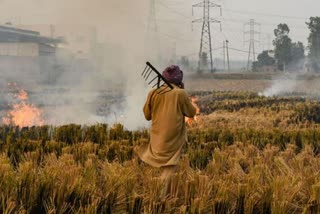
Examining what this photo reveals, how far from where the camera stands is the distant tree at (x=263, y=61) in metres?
81.0

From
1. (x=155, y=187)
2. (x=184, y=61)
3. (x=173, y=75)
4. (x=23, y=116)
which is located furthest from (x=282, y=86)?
(x=155, y=187)

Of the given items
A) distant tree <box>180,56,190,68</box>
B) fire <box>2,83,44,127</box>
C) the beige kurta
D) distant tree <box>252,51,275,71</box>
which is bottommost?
fire <box>2,83,44,127</box>

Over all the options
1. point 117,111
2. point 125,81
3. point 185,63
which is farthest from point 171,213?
point 185,63

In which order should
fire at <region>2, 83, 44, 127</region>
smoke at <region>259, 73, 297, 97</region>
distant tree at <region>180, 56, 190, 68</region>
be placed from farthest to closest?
distant tree at <region>180, 56, 190, 68</region>, smoke at <region>259, 73, 297, 97</region>, fire at <region>2, 83, 44, 127</region>

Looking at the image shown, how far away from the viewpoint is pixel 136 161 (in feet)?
23.7

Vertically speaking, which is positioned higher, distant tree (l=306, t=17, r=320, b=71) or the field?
distant tree (l=306, t=17, r=320, b=71)

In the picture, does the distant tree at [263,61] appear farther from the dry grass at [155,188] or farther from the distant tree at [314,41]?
the dry grass at [155,188]

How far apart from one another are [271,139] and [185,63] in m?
49.8

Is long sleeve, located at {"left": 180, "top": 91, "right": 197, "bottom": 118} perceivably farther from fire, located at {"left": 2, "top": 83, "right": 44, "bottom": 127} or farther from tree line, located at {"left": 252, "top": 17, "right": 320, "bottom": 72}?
Answer: tree line, located at {"left": 252, "top": 17, "right": 320, "bottom": 72}

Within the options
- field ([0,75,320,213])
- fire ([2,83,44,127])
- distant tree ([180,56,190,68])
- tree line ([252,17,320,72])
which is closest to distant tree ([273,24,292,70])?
tree line ([252,17,320,72])

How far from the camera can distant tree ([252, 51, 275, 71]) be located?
81000 millimetres

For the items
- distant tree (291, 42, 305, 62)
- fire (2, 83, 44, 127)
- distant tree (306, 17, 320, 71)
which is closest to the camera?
fire (2, 83, 44, 127)

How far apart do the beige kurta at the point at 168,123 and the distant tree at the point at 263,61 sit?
75.9 m

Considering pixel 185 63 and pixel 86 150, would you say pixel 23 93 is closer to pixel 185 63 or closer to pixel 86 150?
pixel 86 150
